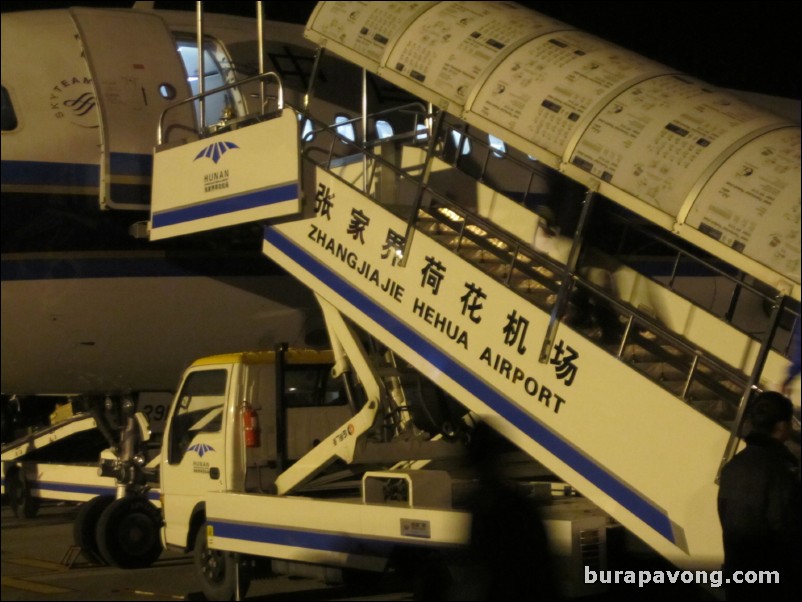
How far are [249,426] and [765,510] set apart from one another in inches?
178

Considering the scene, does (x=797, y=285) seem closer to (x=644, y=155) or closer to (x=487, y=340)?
(x=644, y=155)

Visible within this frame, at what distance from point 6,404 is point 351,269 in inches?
277

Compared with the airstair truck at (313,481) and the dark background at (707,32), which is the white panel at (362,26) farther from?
the dark background at (707,32)

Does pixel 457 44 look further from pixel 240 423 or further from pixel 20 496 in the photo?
pixel 20 496

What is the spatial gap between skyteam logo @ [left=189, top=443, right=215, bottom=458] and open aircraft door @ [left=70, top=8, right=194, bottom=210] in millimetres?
2577

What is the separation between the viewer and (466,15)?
24.3 ft

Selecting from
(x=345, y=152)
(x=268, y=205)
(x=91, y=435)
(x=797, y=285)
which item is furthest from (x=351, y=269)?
(x=91, y=435)

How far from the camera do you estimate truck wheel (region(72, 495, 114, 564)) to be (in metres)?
11.0

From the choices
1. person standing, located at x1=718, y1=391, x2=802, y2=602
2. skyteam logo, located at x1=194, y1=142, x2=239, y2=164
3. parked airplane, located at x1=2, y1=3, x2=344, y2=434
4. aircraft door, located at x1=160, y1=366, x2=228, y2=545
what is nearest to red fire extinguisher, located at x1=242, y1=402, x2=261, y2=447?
aircraft door, located at x1=160, y1=366, x2=228, y2=545

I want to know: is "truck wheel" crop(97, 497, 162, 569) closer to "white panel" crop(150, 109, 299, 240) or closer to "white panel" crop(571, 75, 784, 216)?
"white panel" crop(150, 109, 299, 240)

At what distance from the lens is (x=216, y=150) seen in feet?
26.9

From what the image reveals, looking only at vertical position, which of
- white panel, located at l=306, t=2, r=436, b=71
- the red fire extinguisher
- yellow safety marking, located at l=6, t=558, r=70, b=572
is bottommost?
yellow safety marking, located at l=6, t=558, r=70, b=572

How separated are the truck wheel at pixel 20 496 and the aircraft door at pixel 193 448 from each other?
6392 mm

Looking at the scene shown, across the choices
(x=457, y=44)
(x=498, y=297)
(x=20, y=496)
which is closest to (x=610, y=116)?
(x=498, y=297)
